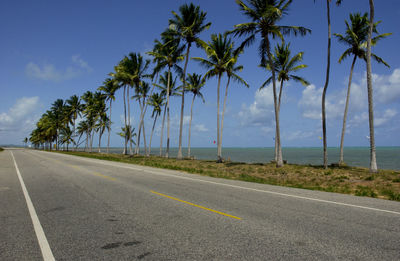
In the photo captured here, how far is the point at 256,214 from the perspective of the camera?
574 centimetres

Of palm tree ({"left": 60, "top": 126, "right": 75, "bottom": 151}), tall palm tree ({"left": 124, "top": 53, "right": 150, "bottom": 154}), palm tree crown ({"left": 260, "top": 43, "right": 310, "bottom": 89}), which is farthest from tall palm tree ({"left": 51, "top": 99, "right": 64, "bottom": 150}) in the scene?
palm tree crown ({"left": 260, "top": 43, "right": 310, "bottom": 89})

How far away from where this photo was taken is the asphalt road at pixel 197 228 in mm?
3592

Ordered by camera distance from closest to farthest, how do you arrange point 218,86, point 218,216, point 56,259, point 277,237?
point 56,259 < point 277,237 < point 218,216 < point 218,86

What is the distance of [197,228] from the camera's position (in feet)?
15.4

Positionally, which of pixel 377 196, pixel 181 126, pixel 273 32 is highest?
pixel 273 32

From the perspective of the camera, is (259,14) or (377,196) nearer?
(377,196)

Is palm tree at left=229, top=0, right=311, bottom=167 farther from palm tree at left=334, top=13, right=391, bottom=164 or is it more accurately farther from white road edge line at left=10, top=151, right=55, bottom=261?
white road edge line at left=10, top=151, right=55, bottom=261

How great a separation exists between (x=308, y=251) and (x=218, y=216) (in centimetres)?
228

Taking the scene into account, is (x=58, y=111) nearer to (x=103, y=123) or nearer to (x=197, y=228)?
(x=103, y=123)

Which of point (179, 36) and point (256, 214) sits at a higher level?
point (179, 36)

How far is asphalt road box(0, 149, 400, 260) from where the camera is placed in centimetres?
359

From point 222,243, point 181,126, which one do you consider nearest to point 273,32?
point 181,126

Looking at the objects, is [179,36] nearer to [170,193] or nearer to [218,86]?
[218,86]

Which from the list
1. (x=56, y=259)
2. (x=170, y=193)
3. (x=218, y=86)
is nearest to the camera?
(x=56, y=259)
